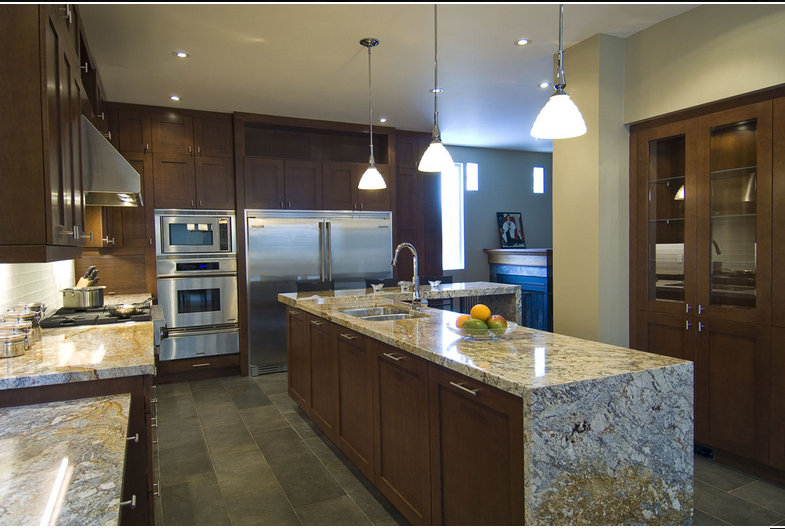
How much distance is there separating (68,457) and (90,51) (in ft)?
10.7

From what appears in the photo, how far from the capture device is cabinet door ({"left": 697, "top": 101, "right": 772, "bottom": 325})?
2721mm

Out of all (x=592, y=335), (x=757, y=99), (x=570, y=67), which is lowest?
(x=592, y=335)

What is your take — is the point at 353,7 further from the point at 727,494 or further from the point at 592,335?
the point at 727,494

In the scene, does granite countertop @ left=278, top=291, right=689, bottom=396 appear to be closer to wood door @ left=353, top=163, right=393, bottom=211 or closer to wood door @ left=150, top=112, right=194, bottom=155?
wood door @ left=353, top=163, right=393, bottom=211

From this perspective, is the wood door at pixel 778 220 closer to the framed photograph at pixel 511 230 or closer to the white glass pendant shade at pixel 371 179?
the white glass pendant shade at pixel 371 179

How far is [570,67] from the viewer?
3541mm

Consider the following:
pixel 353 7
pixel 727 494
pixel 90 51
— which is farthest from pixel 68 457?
pixel 90 51

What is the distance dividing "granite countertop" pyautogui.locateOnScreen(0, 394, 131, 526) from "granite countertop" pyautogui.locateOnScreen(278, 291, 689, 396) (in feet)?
3.47

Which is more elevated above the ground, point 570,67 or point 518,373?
point 570,67

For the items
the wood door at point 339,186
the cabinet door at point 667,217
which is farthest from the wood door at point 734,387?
the wood door at point 339,186

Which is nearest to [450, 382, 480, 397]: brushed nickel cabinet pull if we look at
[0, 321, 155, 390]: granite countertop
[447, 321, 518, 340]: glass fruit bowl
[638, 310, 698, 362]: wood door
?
[447, 321, 518, 340]: glass fruit bowl

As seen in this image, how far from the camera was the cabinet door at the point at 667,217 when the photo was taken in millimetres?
3094

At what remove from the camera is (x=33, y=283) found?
119 inches

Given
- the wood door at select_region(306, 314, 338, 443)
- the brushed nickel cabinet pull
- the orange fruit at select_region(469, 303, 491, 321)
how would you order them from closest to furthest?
the brushed nickel cabinet pull
the orange fruit at select_region(469, 303, 491, 321)
the wood door at select_region(306, 314, 338, 443)
